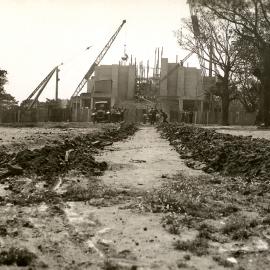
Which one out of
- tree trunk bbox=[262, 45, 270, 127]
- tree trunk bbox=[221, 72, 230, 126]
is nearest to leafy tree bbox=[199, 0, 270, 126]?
tree trunk bbox=[262, 45, 270, 127]

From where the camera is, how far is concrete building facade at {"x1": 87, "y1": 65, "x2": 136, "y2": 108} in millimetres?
77812

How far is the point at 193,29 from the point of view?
2090 inches

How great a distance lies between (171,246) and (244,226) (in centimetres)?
118

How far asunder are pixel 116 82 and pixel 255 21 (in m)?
39.3

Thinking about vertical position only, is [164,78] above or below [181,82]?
above

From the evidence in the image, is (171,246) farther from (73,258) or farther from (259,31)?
(259,31)

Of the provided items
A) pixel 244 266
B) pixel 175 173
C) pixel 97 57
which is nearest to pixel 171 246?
pixel 244 266

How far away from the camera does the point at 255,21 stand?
132 feet

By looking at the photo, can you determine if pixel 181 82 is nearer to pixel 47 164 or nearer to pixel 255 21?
pixel 255 21

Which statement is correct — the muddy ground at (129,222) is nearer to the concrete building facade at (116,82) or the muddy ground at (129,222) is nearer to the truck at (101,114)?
the truck at (101,114)

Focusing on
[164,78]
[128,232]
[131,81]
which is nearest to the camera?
[128,232]

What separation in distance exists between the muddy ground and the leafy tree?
31350 millimetres

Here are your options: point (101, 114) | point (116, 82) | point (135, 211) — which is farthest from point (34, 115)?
point (135, 211)

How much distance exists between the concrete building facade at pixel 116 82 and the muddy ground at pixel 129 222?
67475mm
